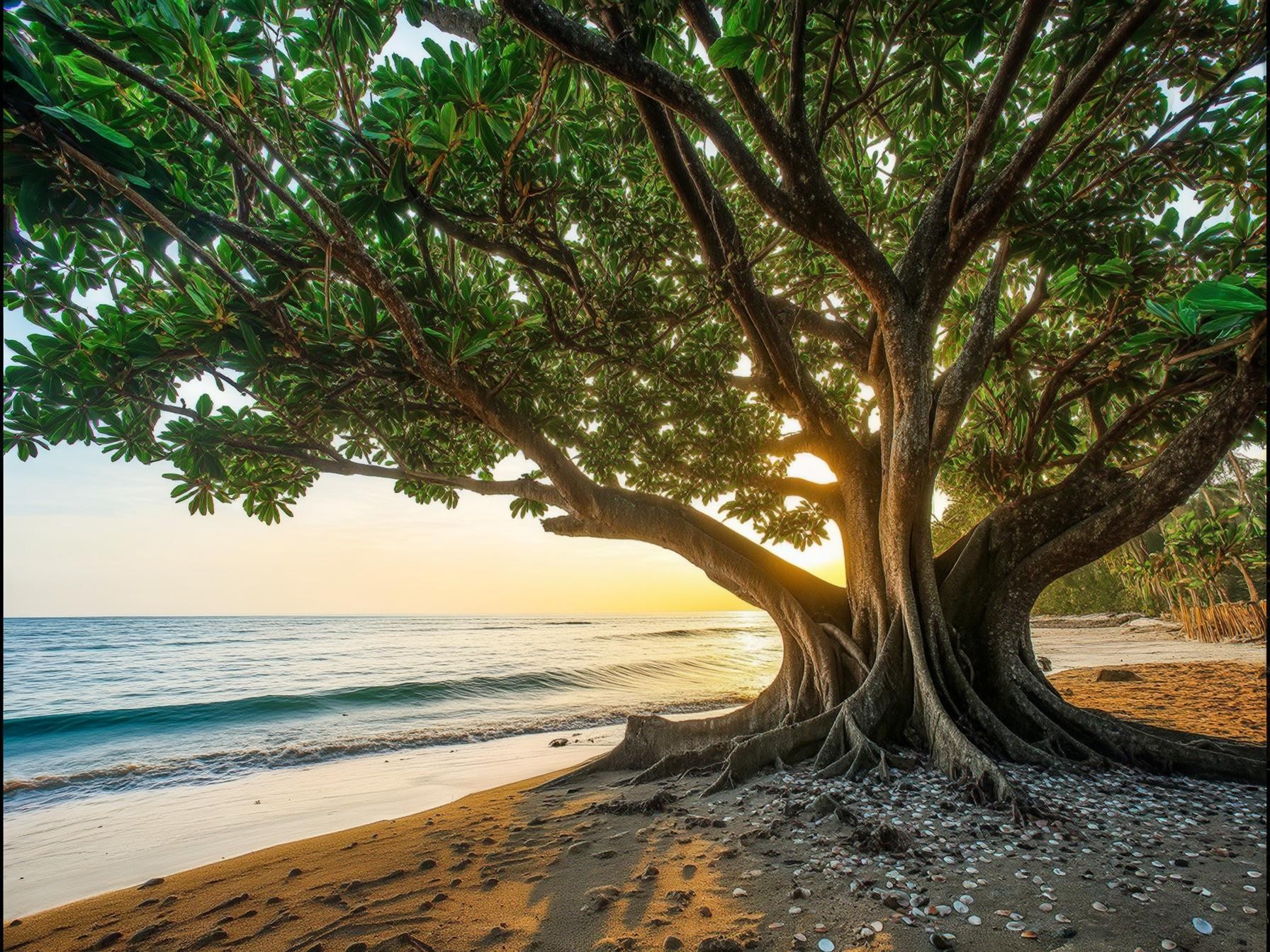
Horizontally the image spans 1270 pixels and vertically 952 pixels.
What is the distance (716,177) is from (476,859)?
5558mm

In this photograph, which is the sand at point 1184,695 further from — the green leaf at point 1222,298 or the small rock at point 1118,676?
the green leaf at point 1222,298

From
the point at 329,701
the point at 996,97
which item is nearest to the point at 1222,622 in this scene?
the point at 996,97

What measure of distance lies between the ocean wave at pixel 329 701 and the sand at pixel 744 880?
30.7 ft

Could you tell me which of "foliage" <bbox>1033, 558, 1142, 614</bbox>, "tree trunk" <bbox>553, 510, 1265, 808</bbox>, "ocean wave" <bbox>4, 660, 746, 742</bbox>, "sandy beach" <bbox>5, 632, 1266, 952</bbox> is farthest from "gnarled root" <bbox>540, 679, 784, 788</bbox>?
"foliage" <bbox>1033, 558, 1142, 614</bbox>

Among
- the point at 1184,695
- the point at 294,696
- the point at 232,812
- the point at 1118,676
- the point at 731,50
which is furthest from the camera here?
the point at 294,696

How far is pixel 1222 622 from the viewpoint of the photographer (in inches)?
681

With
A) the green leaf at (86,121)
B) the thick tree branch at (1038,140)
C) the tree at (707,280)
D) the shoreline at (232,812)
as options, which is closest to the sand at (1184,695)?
the tree at (707,280)

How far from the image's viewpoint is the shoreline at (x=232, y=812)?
5098 mm

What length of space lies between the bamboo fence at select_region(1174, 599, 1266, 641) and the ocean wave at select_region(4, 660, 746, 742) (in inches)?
531

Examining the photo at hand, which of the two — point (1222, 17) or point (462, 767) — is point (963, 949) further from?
point (462, 767)

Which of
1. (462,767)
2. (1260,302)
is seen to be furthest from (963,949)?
(462,767)

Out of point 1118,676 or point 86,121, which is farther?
point 1118,676

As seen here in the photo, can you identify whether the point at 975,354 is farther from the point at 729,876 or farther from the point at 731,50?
the point at 729,876

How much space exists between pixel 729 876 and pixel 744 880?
0.10m
